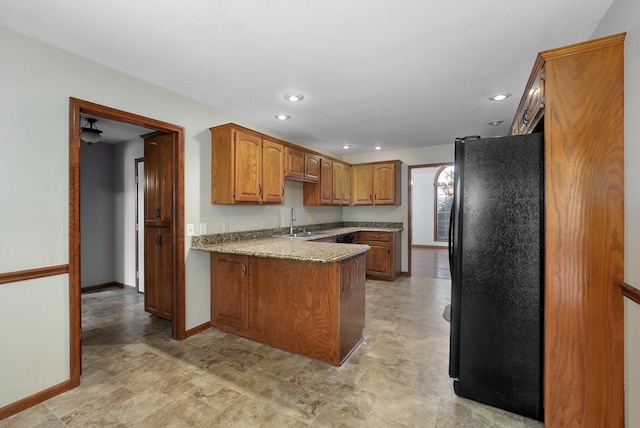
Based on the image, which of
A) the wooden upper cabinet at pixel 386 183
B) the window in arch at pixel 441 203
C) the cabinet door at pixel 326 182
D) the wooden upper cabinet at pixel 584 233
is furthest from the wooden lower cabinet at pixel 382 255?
the window in arch at pixel 441 203

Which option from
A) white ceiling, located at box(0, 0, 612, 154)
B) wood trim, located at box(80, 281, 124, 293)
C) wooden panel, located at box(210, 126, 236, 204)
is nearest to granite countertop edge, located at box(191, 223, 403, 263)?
wooden panel, located at box(210, 126, 236, 204)

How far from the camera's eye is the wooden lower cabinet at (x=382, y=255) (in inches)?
203

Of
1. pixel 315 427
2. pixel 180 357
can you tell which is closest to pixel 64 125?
pixel 180 357

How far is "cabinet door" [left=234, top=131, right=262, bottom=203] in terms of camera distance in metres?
3.11

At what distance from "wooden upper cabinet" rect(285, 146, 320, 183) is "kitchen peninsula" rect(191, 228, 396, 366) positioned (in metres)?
1.53

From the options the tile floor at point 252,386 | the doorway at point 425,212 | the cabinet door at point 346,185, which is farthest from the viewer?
the doorway at point 425,212

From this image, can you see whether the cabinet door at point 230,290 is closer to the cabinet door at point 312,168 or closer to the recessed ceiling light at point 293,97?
the recessed ceiling light at point 293,97

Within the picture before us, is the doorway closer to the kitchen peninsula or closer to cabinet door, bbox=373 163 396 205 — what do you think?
cabinet door, bbox=373 163 396 205

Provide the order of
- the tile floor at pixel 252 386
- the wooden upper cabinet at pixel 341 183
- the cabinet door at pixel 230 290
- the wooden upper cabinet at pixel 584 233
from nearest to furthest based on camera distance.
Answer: the wooden upper cabinet at pixel 584 233
the tile floor at pixel 252 386
the cabinet door at pixel 230 290
the wooden upper cabinet at pixel 341 183

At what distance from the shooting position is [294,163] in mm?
4098

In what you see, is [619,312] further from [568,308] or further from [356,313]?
[356,313]

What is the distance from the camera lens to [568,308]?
157 centimetres

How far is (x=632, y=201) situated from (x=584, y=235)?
25 centimetres

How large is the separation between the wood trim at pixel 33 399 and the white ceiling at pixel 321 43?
7.95ft
